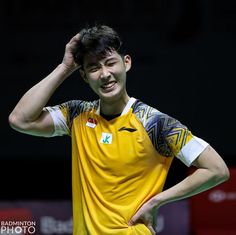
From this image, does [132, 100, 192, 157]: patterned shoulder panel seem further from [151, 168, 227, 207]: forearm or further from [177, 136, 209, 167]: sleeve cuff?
[151, 168, 227, 207]: forearm

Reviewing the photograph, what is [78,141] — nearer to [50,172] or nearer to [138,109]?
[138,109]

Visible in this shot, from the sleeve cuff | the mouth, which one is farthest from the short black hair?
the sleeve cuff

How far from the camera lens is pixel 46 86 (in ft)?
10.5

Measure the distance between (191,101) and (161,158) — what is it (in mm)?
2991

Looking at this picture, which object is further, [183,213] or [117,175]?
[183,213]

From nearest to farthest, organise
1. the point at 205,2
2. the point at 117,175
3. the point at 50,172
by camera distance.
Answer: the point at 117,175 < the point at 205,2 < the point at 50,172

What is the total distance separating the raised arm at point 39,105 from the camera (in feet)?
10.4

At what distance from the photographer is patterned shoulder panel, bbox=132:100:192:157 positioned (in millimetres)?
2977

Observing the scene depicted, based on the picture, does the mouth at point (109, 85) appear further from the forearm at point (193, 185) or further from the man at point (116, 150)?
the forearm at point (193, 185)

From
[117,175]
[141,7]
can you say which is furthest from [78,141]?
[141,7]

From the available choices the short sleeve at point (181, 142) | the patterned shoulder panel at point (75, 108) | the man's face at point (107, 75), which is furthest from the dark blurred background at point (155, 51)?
the short sleeve at point (181, 142)

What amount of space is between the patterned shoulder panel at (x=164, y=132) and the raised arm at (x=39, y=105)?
39 cm

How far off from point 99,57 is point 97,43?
0.06 meters

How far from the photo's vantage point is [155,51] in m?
5.93
